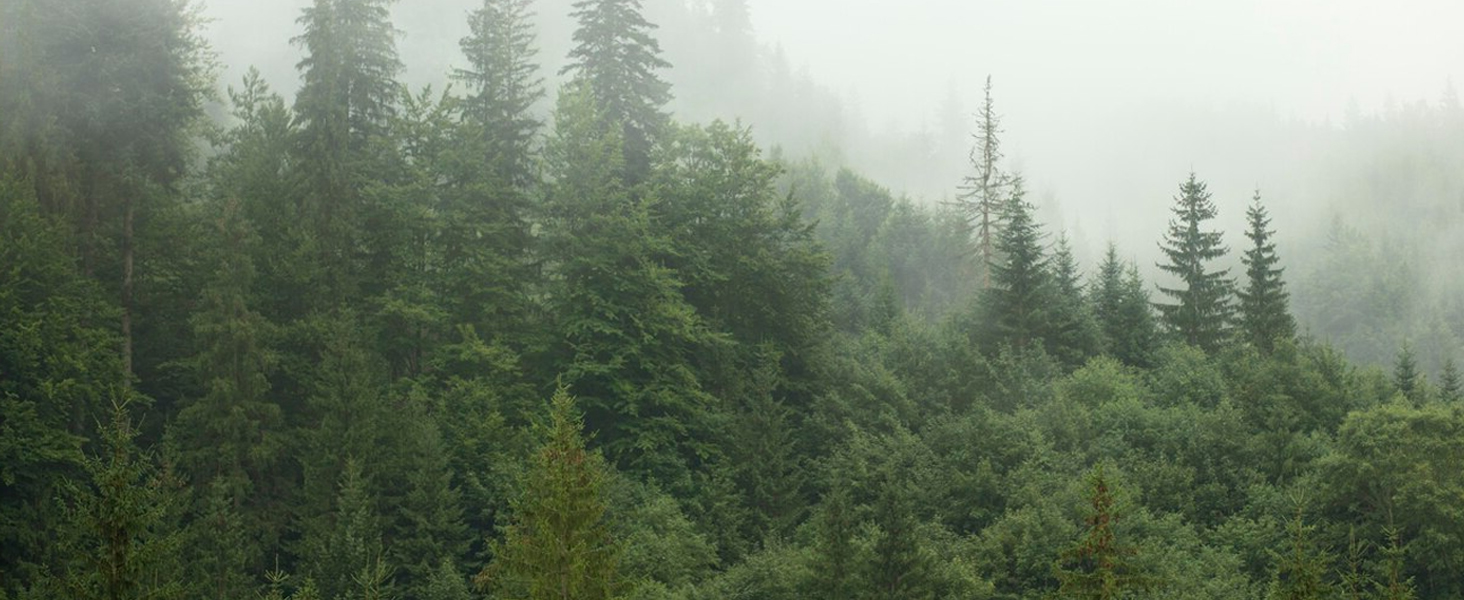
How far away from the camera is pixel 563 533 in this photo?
19406 millimetres

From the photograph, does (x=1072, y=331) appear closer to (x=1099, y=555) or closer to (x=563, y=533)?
(x=1099, y=555)

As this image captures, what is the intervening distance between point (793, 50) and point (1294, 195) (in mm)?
70879

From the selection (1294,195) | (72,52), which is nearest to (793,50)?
(1294,195)

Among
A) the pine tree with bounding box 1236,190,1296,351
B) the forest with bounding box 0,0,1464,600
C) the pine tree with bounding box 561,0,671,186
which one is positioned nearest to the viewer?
the forest with bounding box 0,0,1464,600

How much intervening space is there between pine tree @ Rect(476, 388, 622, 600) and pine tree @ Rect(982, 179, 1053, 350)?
28871mm

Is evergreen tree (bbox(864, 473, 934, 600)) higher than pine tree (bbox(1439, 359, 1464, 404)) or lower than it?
lower

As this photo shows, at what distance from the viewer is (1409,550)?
91.3 feet

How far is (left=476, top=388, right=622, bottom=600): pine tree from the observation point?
63.3 ft

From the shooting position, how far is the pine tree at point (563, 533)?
63.3 feet

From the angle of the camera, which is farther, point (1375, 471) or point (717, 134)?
point (717, 134)

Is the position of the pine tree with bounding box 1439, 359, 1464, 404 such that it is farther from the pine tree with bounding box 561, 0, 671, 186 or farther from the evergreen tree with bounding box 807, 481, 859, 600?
the pine tree with bounding box 561, 0, 671, 186

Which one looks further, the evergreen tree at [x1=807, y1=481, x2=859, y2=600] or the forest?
the forest

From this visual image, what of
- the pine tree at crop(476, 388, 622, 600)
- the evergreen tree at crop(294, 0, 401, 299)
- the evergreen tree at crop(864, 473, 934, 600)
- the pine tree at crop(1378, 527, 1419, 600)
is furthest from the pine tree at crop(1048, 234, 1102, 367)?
the pine tree at crop(476, 388, 622, 600)

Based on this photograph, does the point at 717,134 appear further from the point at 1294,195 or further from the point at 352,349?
the point at 1294,195
